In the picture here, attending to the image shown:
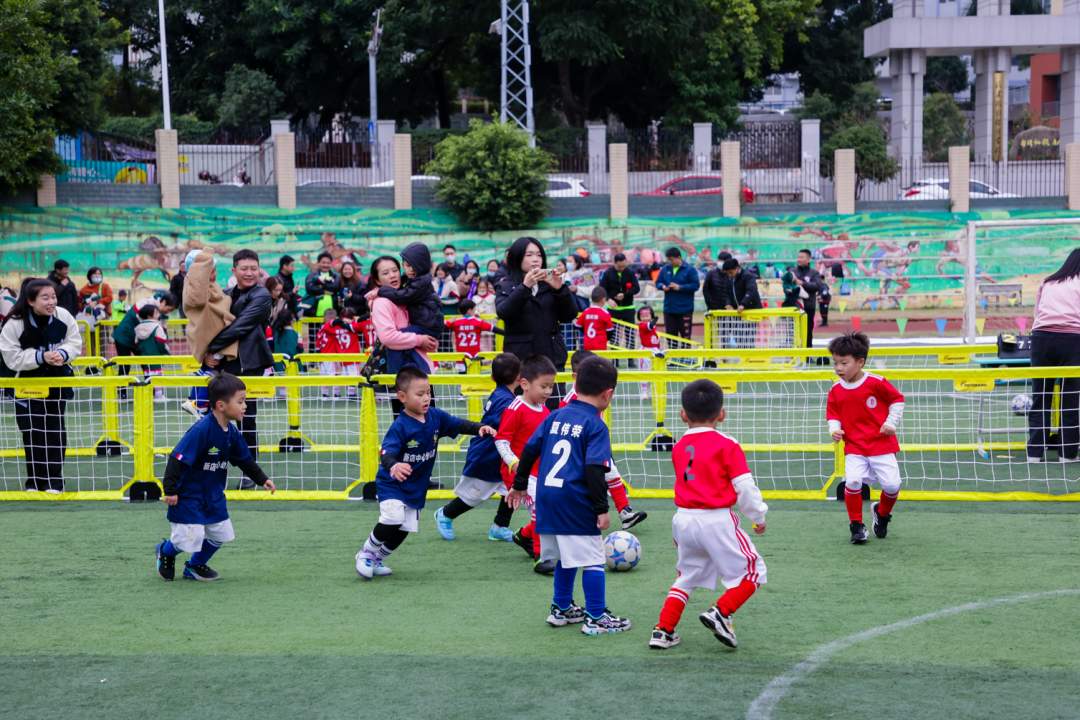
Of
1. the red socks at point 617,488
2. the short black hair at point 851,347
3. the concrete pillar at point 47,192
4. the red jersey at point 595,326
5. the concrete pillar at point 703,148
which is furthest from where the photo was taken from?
the concrete pillar at point 703,148

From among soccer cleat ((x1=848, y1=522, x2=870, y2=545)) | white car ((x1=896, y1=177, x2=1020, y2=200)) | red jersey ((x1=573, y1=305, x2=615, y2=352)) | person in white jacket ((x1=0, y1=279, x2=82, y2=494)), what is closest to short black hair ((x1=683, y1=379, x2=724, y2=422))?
soccer cleat ((x1=848, y1=522, x2=870, y2=545))

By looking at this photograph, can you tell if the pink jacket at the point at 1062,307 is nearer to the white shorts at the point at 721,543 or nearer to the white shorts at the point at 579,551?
the white shorts at the point at 721,543

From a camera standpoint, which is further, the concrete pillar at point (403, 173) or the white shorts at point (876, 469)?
the concrete pillar at point (403, 173)

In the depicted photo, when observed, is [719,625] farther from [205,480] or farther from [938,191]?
[938,191]

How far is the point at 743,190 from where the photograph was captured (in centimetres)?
3259

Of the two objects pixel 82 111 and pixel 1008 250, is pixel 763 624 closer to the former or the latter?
pixel 1008 250

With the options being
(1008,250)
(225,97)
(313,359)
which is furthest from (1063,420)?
(225,97)

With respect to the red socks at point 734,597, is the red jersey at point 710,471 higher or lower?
higher

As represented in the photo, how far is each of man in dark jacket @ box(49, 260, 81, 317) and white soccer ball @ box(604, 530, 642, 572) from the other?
1086 cm

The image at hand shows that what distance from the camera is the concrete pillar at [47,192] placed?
29.0 metres

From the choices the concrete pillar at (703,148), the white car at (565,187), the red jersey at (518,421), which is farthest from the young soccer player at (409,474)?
the concrete pillar at (703,148)

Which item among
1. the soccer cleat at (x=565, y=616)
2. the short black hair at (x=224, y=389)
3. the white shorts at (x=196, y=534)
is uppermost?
the short black hair at (x=224, y=389)

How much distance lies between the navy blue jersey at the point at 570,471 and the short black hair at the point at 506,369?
188cm

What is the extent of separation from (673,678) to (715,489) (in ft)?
2.85
